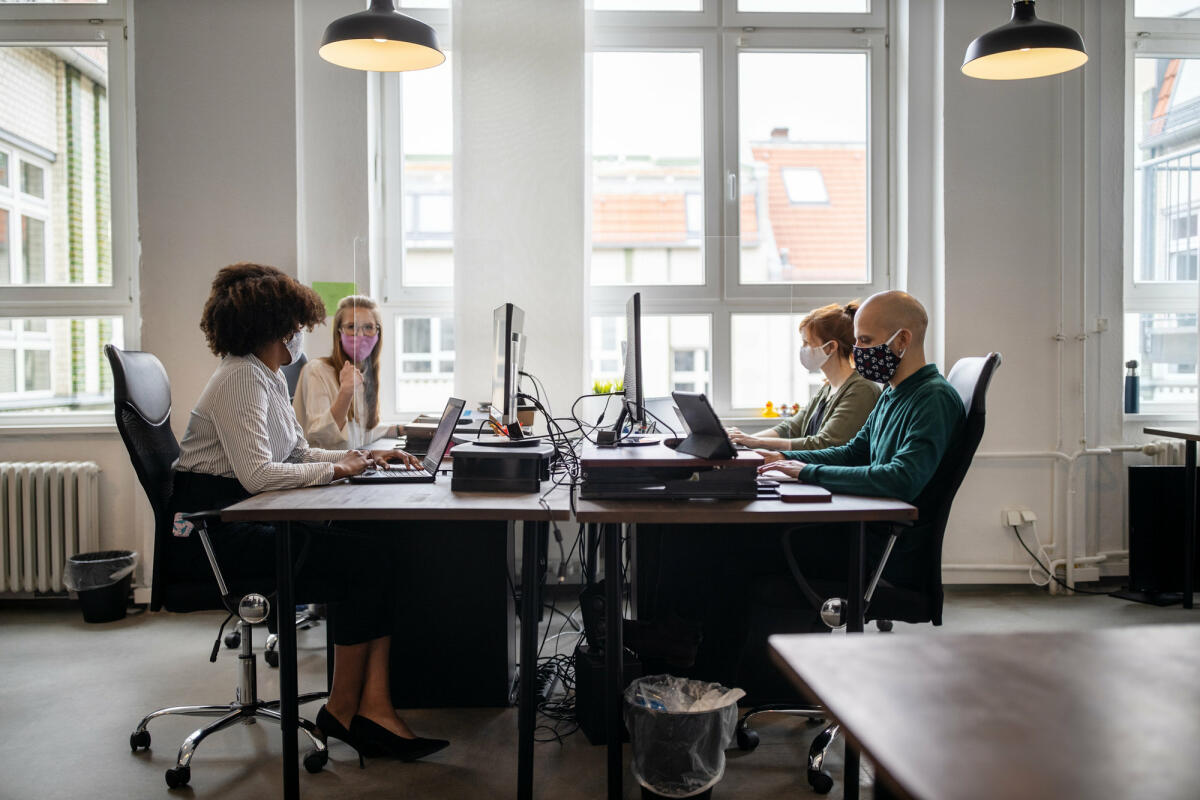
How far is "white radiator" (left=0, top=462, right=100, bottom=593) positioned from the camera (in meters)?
3.69

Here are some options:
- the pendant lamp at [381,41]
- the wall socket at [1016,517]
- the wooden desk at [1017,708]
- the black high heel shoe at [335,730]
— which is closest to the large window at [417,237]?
the pendant lamp at [381,41]

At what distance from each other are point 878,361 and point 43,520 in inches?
142

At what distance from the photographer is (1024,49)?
2834 millimetres

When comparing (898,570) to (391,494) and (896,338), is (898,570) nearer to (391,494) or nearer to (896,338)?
(896,338)

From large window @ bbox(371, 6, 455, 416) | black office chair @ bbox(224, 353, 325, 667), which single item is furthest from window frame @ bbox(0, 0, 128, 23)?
black office chair @ bbox(224, 353, 325, 667)

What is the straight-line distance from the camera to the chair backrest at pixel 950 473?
6.84 ft

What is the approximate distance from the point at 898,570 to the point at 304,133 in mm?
3287

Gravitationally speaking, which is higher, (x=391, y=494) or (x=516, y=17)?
(x=516, y=17)

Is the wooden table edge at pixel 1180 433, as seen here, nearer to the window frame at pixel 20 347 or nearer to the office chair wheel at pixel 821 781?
the office chair wheel at pixel 821 781

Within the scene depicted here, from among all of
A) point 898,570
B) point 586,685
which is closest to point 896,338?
point 898,570

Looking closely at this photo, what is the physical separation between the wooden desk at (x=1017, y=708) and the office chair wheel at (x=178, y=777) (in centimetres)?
184

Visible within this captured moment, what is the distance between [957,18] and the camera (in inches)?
153

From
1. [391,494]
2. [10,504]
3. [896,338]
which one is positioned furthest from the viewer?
[10,504]

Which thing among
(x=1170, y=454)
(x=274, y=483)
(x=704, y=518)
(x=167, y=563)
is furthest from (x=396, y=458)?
(x=1170, y=454)
